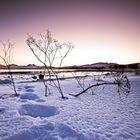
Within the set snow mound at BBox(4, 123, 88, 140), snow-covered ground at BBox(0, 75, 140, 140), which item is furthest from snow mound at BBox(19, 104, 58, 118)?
snow mound at BBox(4, 123, 88, 140)

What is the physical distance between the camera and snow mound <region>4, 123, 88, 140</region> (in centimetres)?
435

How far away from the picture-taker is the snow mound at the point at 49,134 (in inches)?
171

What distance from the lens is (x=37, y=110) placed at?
7.67 metres

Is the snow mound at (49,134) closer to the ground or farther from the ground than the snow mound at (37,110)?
farther from the ground

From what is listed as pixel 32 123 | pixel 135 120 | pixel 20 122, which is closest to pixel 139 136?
pixel 135 120

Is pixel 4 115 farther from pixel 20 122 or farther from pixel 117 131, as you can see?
pixel 117 131

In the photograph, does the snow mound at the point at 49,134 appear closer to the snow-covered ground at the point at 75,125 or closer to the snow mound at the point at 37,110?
the snow-covered ground at the point at 75,125

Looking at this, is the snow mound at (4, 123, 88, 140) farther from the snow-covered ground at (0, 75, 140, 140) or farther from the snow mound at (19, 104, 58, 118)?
the snow mound at (19, 104, 58, 118)

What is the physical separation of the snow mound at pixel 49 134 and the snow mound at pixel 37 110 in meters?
2.27

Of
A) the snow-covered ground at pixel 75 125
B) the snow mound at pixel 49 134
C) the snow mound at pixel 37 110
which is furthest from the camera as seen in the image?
the snow mound at pixel 37 110

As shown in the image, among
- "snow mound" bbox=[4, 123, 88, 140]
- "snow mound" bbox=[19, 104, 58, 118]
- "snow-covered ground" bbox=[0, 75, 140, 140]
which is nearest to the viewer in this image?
"snow mound" bbox=[4, 123, 88, 140]

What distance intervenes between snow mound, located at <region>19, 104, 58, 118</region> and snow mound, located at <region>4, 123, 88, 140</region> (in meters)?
2.27

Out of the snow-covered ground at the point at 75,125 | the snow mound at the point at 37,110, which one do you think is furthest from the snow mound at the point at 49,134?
the snow mound at the point at 37,110

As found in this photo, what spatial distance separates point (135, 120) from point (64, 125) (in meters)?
2.41
